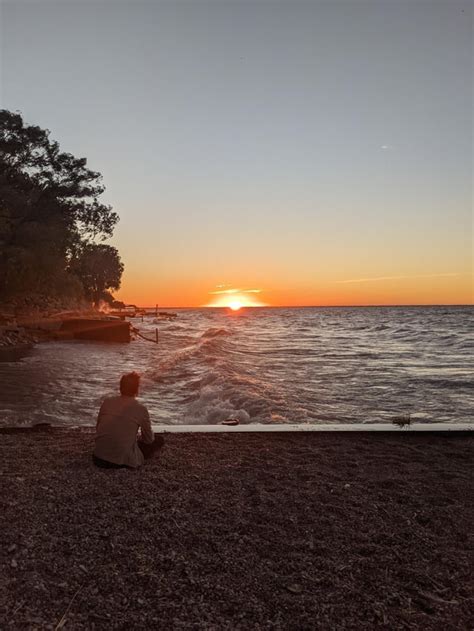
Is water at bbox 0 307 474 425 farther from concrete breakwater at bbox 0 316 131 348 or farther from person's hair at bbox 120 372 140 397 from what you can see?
concrete breakwater at bbox 0 316 131 348

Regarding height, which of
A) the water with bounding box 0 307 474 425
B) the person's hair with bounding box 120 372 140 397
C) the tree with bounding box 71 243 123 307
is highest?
the tree with bounding box 71 243 123 307

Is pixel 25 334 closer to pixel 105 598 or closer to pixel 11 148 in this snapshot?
pixel 11 148

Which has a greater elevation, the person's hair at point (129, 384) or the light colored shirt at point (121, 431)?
the person's hair at point (129, 384)

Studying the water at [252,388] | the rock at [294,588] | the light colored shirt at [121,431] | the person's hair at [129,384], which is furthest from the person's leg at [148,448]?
the water at [252,388]

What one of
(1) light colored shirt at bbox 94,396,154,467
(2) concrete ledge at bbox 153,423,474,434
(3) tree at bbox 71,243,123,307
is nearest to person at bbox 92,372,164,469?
(1) light colored shirt at bbox 94,396,154,467

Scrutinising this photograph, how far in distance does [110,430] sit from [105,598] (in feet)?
8.80

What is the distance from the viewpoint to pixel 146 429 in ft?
19.7

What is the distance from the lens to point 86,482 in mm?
5164

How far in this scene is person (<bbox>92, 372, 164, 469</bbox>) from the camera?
5652 millimetres

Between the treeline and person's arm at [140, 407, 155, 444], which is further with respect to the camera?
the treeline

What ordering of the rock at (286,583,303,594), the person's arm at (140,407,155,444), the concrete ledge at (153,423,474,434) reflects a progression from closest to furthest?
the rock at (286,583,303,594), the person's arm at (140,407,155,444), the concrete ledge at (153,423,474,434)

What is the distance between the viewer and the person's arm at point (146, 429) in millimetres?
5957

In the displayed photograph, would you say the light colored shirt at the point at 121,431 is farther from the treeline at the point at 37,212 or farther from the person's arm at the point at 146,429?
the treeline at the point at 37,212

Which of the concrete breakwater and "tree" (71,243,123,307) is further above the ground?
"tree" (71,243,123,307)
